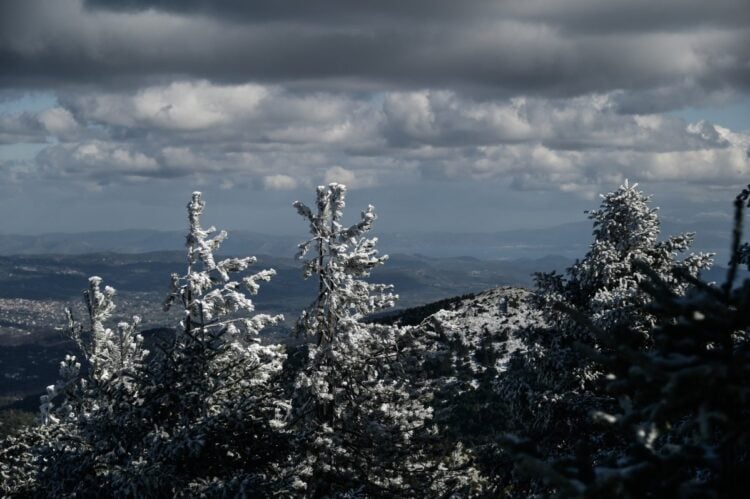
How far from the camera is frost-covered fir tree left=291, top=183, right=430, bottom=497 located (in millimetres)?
17391

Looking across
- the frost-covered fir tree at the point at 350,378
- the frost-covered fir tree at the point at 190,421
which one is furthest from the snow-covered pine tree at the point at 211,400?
the frost-covered fir tree at the point at 350,378

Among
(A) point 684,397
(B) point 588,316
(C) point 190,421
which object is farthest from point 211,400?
(A) point 684,397

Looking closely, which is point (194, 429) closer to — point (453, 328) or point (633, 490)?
point (453, 328)

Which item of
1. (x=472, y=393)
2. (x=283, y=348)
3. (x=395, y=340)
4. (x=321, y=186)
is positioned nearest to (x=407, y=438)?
(x=395, y=340)

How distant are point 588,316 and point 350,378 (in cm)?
687

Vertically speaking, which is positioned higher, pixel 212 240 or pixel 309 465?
pixel 212 240

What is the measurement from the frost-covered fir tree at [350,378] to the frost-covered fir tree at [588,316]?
10.7 ft

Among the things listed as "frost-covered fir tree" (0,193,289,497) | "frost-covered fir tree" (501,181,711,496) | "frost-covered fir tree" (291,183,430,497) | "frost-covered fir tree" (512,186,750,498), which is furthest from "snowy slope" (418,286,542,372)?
"frost-covered fir tree" (512,186,750,498)

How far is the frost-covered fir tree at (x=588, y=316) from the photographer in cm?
1772

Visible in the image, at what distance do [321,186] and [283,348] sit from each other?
18.7 feet

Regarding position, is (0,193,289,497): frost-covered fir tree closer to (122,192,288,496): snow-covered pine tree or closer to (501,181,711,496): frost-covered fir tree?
(122,192,288,496): snow-covered pine tree

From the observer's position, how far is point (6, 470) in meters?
21.4

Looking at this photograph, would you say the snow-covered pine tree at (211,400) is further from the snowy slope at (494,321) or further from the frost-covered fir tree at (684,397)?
the snowy slope at (494,321)

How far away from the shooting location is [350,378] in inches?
716
